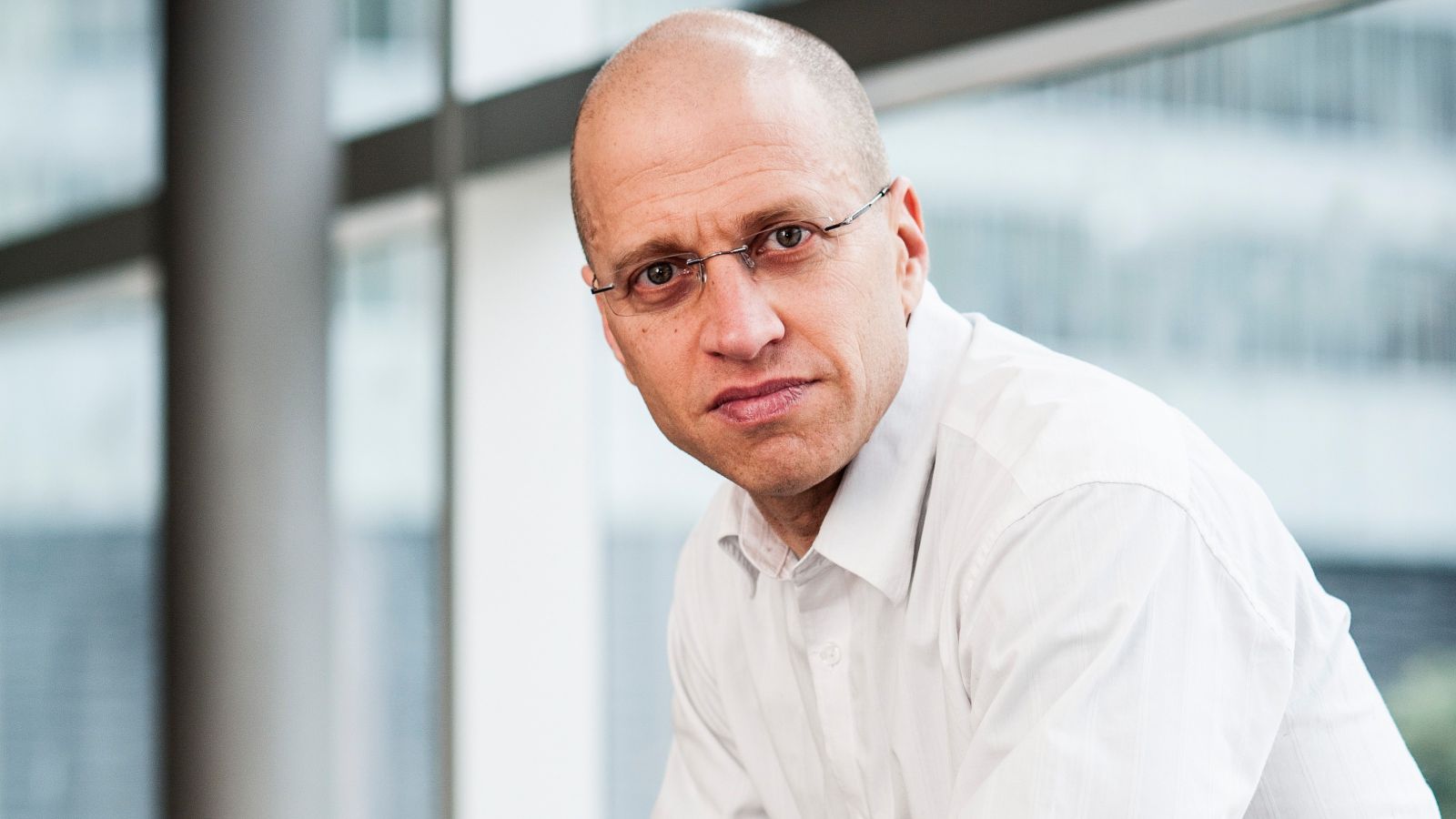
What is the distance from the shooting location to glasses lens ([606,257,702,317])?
1.30m

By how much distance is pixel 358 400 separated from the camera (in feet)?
10.1

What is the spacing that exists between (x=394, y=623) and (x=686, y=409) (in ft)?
6.32

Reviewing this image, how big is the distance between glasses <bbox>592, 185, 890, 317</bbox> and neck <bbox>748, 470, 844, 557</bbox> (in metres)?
0.22

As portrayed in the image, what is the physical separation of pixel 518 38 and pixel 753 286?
1799mm

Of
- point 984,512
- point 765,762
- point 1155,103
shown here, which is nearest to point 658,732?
point 765,762

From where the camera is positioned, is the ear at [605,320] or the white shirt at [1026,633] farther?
the ear at [605,320]

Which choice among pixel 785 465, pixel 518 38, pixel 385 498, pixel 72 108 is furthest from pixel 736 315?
pixel 72 108

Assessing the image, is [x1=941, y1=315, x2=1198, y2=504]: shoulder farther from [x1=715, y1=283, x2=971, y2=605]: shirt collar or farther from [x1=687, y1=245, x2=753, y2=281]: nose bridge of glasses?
[x1=687, y1=245, x2=753, y2=281]: nose bridge of glasses

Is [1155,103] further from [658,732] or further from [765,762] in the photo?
[658,732]

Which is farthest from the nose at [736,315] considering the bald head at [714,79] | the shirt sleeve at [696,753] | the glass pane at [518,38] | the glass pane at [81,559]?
the glass pane at [81,559]

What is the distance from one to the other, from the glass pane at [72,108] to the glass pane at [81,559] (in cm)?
24

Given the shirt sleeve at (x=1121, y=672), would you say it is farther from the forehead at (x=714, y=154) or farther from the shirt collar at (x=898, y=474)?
the forehead at (x=714, y=154)

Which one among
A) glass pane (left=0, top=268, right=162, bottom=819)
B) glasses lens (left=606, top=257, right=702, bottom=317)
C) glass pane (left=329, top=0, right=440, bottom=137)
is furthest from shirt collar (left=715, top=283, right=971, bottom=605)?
glass pane (left=0, top=268, right=162, bottom=819)

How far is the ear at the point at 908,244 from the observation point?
1.40 metres
